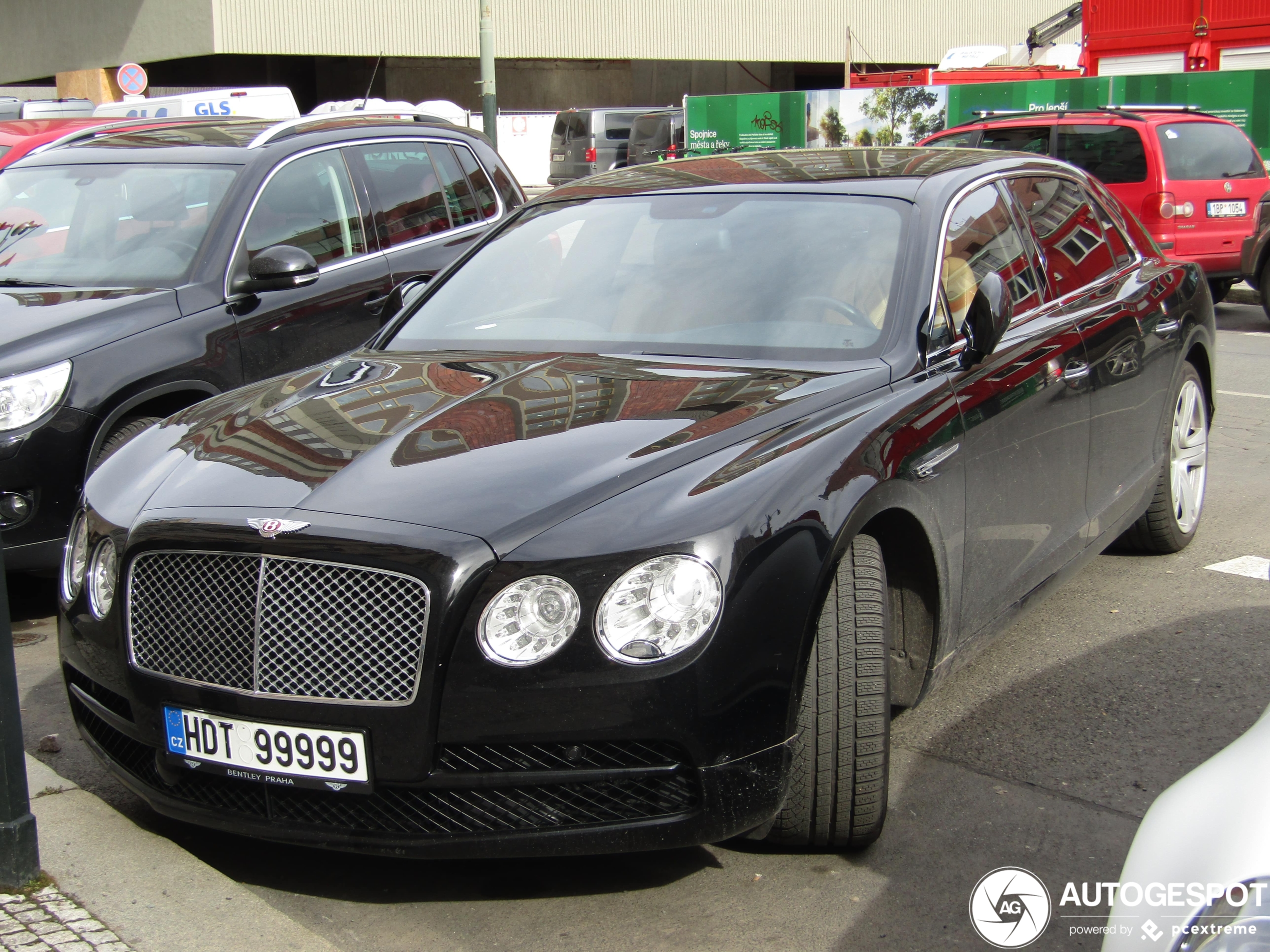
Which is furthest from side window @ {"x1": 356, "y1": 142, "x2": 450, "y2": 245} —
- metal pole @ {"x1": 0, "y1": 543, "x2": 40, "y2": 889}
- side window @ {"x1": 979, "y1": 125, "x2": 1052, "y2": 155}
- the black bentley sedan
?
side window @ {"x1": 979, "y1": 125, "x2": 1052, "y2": 155}

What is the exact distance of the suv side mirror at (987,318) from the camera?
12.3 feet

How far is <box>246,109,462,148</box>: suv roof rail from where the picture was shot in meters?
6.62

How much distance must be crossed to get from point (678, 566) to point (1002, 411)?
1.51 m

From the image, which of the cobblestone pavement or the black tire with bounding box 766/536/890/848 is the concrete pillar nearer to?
the cobblestone pavement

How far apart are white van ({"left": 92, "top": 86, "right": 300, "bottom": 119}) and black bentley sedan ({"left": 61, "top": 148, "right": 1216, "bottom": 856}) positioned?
34.7 feet

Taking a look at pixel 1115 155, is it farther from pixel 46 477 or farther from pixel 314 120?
pixel 46 477

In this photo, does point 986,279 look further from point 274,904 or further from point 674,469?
point 274,904

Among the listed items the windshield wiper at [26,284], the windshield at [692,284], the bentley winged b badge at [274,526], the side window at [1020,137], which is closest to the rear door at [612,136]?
the side window at [1020,137]

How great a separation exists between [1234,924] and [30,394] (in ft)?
15.3

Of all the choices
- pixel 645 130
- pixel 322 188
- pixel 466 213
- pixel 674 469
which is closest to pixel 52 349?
pixel 322 188

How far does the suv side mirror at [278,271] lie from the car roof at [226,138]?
2.53 ft

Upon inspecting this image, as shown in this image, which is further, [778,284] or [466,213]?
[466,213]

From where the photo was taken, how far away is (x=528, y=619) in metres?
2.81

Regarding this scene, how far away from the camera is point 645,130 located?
1115 inches
